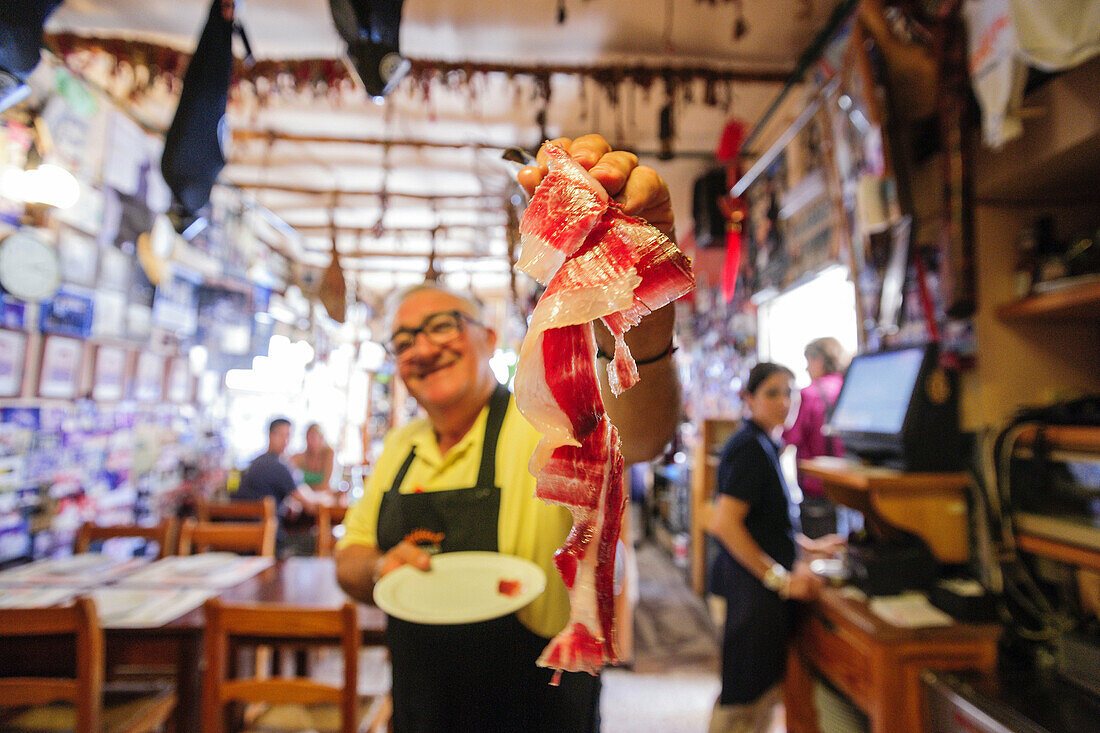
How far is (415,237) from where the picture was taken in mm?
6566

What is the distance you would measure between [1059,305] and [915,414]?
0.54m

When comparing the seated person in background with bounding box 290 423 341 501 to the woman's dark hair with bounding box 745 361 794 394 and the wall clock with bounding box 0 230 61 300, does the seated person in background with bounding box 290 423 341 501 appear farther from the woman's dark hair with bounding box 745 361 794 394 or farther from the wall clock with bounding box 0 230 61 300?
the woman's dark hair with bounding box 745 361 794 394

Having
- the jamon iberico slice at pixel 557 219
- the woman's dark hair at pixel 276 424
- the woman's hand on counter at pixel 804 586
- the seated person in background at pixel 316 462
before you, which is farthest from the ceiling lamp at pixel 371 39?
the seated person in background at pixel 316 462

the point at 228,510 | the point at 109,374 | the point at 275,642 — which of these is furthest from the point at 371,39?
the point at 109,374

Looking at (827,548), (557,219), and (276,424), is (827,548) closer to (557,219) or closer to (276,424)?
(557,219)

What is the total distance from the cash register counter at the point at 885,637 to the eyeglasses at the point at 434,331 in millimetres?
1632

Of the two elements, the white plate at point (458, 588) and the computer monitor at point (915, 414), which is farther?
the computer monitor at point (915, 414)

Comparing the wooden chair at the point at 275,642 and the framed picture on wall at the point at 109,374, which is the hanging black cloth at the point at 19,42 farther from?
the framed picture on wall at the point at 109,374

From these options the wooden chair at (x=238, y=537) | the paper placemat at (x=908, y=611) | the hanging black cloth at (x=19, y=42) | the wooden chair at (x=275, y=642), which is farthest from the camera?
the wooden chair at (x=238, y=537)

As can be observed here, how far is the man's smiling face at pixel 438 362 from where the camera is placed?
1326mm

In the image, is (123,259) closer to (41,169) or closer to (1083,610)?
(41,169)

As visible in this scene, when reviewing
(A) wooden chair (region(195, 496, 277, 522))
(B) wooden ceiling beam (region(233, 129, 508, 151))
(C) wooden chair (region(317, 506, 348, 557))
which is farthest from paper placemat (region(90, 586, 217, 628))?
(B) wooden ceiling beam (region(233, 129, 508, 151))

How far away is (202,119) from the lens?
1721 millimetres

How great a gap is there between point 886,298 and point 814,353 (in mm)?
1157
